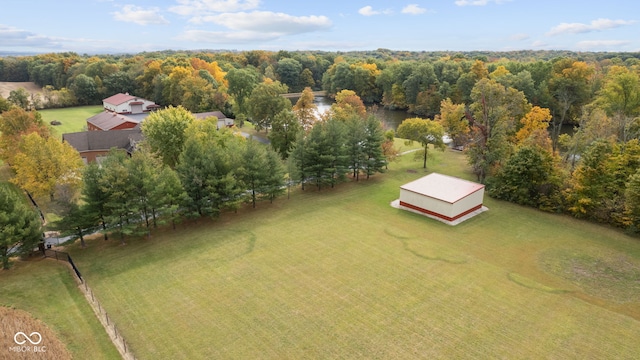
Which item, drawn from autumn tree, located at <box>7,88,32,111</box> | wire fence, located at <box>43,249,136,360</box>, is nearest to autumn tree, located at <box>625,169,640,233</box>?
wire fence, located at <box>43,249,136,360</box>

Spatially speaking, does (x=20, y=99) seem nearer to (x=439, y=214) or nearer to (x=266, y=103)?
(x=266, y=103)

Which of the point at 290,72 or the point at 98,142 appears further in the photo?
the point at 290,72

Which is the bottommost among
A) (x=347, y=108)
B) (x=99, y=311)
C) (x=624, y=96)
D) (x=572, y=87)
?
(x=99, y=311)

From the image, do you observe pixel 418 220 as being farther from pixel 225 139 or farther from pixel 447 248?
pixel 225 139

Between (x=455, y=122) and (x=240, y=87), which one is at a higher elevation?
(x=240, y=87)

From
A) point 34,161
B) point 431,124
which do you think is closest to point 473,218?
point 431,124

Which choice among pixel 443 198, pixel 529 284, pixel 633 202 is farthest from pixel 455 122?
pixel 529 284

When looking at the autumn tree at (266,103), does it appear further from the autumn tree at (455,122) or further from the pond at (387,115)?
the autumn tree at (455,122)
